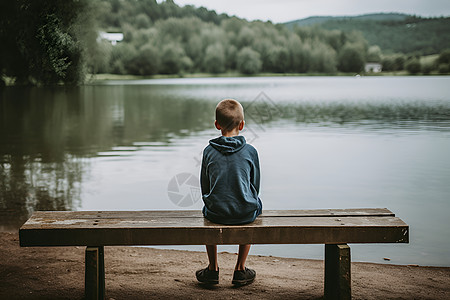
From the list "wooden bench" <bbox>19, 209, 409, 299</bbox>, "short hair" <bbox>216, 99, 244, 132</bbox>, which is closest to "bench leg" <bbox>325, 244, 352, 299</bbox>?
"wooden bench" <bbox>19, 209, 409, 299</bbox>

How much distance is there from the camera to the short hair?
125 inches

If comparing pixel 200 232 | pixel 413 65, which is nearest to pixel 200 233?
pixel 200 232

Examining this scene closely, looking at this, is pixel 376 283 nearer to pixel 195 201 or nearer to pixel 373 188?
pixel 195 201

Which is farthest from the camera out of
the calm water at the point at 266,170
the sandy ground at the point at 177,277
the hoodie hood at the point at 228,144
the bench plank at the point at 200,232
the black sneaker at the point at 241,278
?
the calm water at the point at 266,170

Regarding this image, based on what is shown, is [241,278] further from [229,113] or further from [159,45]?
[159,45]

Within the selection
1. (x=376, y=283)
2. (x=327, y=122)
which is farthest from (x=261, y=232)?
(x=327, y=122)

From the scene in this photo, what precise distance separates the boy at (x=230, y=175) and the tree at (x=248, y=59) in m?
58.5

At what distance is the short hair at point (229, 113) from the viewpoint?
3.17 meters

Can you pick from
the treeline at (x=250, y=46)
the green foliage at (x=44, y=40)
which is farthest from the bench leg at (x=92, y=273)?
the treeline at (x=250, y=46)

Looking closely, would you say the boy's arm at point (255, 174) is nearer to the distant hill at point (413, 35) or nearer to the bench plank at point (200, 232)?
the bench plank at point (200, 232)

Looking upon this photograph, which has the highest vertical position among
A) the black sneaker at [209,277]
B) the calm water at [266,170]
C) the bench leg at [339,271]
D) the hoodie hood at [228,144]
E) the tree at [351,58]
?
the tree at [351,58]

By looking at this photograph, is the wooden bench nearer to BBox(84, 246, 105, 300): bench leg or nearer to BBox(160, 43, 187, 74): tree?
BBox(84, 246, 105, 300): bench leg

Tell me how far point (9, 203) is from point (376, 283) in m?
4.94

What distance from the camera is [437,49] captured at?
43688 mm
